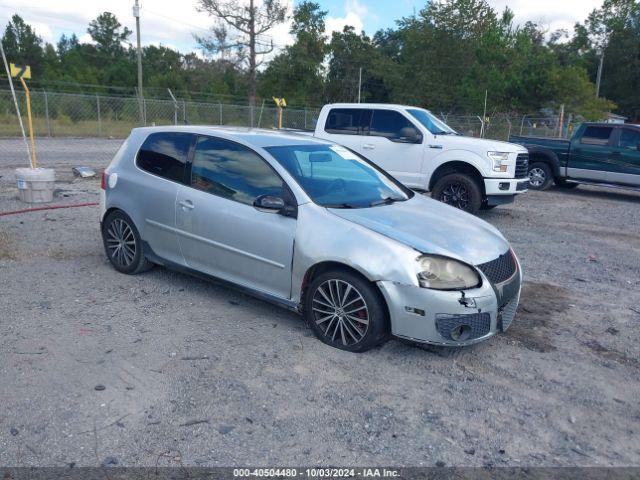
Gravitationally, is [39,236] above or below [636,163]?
below

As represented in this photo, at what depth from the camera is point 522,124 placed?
30.8 metres

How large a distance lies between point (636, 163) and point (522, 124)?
19.2 meters

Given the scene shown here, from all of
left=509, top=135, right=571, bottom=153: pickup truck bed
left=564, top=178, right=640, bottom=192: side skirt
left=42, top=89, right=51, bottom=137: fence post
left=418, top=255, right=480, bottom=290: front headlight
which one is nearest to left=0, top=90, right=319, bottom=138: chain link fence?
left=42, top=89, right=51, bottom=137: fence post

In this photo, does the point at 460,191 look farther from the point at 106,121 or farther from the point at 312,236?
the point at 106,121

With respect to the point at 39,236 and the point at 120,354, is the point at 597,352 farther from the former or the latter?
the point at 39,236

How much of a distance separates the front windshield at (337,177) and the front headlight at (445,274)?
0.96m

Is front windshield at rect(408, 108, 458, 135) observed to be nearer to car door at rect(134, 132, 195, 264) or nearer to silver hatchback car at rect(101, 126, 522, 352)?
silver hatchback car at rect(101, 126, 522, 352)

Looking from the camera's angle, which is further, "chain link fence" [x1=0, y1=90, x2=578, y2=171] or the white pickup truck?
"chain link fence" [x1=0, y1=90, x2=578, y2=171]

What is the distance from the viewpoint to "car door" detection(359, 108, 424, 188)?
10117 mm

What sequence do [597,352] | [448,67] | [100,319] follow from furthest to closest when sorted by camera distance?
[448,67]
[100,319]
[597,352]

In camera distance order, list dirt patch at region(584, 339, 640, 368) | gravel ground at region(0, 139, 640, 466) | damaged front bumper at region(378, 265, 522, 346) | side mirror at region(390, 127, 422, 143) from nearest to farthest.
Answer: gravel ground at region(0, 139, 640, 466) → damaged front bumper at region(378, 265, 522, 346) → dirt patch at region(584, 339, 640, 368) → side mirror at region(390, 127, 422, 143)

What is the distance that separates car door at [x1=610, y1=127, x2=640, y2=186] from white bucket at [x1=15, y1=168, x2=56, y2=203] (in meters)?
11.8

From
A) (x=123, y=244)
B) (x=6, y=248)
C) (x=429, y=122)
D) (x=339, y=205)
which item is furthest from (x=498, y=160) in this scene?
(x=6, y=248)

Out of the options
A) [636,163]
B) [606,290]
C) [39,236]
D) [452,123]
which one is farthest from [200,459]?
[452,123]
